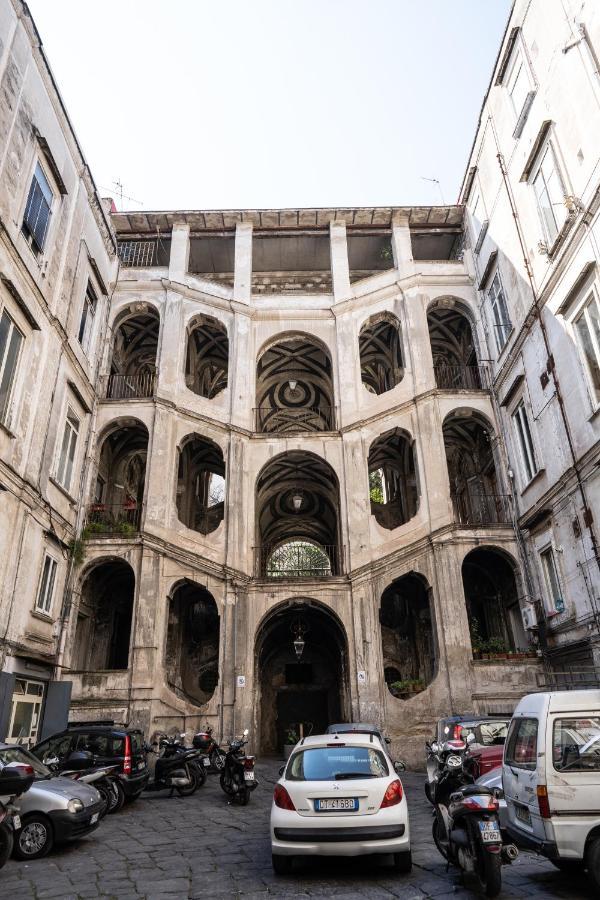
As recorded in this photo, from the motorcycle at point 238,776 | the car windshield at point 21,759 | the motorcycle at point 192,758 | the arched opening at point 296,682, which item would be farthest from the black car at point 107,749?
the arched opening at point 296,682

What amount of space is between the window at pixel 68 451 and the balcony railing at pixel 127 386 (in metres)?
2.31

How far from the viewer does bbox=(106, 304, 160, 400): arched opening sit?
2315cm

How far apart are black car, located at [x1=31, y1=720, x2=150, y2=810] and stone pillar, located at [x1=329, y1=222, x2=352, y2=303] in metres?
17.1

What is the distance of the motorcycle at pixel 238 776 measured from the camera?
442 inches

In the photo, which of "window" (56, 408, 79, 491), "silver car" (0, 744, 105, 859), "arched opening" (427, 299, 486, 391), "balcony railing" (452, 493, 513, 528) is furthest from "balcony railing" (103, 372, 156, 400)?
"silver car" (0, 744, 105, 859)

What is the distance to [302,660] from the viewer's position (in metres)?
25.3

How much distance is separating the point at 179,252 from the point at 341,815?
71.9 ft

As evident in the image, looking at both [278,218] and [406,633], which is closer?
[406,633]

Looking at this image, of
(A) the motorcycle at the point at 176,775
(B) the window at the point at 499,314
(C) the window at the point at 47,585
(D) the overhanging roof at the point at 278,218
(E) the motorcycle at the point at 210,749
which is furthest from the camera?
(D) the overhanging roof at the point at 278,218

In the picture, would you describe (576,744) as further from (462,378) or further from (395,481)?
(395,481)

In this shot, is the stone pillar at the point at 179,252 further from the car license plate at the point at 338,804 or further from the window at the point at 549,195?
the car license plate at the point at 338,804

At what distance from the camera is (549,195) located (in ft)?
55.4

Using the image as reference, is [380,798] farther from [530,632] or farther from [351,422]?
[351,422]

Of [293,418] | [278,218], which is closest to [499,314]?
[278,218]
